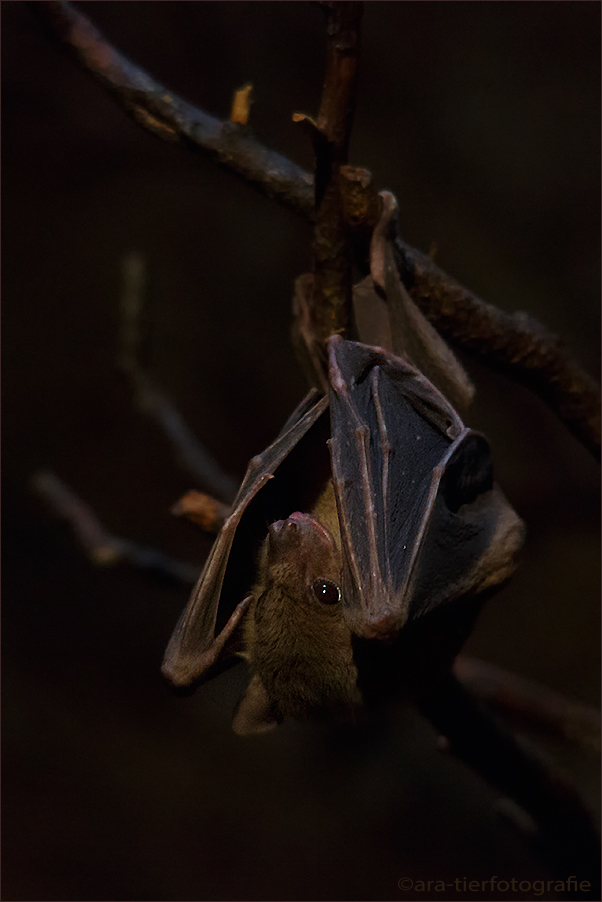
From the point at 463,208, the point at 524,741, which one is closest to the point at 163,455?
the point at 463,208

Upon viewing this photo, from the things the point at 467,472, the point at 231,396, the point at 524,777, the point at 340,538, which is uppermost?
the point at 467,472

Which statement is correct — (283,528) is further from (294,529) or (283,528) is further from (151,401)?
(151,401)

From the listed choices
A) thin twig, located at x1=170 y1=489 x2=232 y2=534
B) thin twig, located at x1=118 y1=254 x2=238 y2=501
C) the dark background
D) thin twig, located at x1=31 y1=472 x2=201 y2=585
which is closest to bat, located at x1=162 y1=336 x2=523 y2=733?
thin twig, located at x1=170 y1=489 x2=232 y2=534

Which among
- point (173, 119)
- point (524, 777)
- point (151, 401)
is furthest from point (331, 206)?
point (524, 777)

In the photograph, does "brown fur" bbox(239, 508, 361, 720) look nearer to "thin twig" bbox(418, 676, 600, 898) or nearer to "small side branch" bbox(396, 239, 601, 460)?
"thin twig" bbox(418, 676, 600, 898)

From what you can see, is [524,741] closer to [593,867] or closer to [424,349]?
[593,867]
